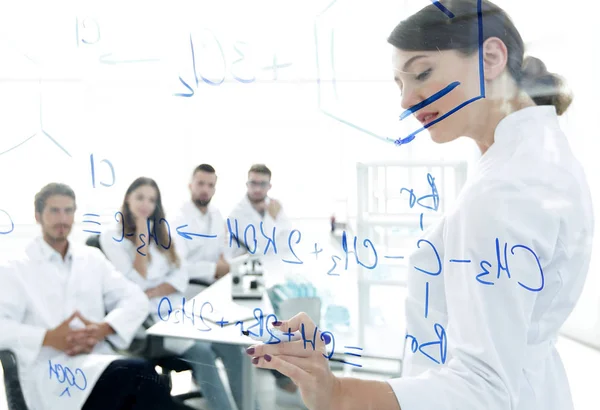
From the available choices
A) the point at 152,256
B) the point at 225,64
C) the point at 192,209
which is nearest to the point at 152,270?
the point at 152,256

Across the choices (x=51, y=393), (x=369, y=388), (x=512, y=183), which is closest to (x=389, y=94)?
(x=512, y=183)

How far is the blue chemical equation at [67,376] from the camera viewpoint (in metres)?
0.70

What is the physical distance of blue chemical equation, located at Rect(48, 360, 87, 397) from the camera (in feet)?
2.31

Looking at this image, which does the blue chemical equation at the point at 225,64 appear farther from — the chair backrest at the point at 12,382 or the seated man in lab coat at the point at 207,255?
the chair backrest at the point at 12,382

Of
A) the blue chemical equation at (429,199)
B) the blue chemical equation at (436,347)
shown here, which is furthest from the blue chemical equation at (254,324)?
the blue chemical equation at (429,199)

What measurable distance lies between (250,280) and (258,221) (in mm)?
97

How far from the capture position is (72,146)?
671 millimetres

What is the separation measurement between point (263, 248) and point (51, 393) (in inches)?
17.8

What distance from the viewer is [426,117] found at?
50cm

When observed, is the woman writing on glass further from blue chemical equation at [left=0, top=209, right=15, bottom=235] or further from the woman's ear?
blue chemical equation at [left=0, top=209, right=15, bottom=235]

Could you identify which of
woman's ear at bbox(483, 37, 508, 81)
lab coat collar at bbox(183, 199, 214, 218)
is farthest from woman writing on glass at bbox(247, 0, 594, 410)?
lab coat collar at bbox(183, 199, 214, 218)

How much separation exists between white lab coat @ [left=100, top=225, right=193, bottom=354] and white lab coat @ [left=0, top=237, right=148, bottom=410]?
15 millimetres

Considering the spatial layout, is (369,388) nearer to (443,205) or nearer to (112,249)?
(443,205)

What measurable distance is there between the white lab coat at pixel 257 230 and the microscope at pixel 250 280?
0.07 ft
